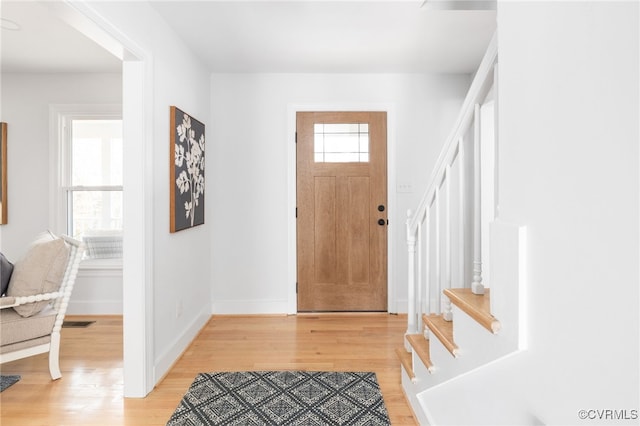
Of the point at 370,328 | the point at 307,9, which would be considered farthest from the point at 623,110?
the point at 370,328

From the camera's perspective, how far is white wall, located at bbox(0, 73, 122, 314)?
4.00 metres

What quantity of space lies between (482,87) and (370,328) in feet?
8.52

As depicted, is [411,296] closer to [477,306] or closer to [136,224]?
[477,306]

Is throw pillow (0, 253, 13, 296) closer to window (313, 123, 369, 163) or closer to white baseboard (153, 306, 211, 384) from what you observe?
white baseboard (153, 306, 211, 384)

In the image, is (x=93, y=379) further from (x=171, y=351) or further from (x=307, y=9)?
(x=307, y=9)

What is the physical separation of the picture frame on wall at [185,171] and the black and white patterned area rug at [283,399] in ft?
3.74

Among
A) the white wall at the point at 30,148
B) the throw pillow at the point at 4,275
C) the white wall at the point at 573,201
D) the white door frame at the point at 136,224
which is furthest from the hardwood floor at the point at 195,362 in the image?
the white wall at the point at 573,201

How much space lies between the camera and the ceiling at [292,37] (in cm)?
269

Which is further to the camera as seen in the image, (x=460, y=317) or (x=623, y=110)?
(x=460, y=317)

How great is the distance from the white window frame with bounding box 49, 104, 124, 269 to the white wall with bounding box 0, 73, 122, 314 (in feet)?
0.15

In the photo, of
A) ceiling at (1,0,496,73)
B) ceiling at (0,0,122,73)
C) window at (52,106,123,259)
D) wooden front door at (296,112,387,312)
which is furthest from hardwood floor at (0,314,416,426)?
ceiling at (0,0,122,73)

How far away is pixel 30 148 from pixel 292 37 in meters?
2.92

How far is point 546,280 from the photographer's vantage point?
0.81 m

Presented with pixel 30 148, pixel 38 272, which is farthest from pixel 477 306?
pixel 30 148
